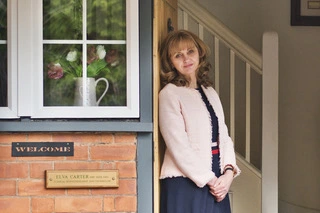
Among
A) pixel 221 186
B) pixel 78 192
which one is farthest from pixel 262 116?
pixel 78 192

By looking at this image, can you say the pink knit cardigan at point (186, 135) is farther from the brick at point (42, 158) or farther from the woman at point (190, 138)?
the brick at point (42, 158)

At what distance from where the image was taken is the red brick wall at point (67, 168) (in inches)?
122

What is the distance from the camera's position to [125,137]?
3117 millimetres

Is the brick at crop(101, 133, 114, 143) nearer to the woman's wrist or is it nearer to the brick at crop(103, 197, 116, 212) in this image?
the brick at crop(103, 197, 116, 212)

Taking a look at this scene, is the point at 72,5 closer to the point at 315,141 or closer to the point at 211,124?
the point at 211,124

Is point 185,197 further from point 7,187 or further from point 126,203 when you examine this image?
point 7,187

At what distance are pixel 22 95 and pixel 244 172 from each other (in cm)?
147

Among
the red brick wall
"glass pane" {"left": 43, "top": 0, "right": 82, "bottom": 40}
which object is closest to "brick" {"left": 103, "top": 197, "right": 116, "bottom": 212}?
the red brick wall

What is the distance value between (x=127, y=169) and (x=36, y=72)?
2.12 ft

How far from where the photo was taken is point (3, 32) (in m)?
3.13

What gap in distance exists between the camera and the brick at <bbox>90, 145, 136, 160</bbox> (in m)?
3.11

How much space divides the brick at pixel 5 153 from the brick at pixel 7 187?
11cm

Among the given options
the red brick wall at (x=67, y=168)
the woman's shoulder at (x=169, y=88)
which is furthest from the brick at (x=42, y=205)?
the woman's shoulder at (x=169, y=88)

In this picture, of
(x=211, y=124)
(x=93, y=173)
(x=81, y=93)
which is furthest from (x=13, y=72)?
(x=211, y=124)
